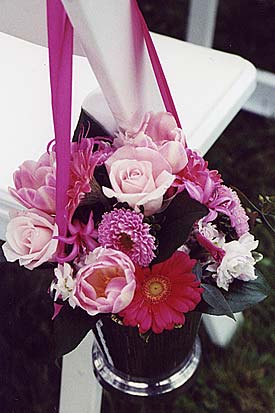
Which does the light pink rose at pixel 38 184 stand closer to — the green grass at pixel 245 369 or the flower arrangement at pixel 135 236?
the flower arrangement at pixel 135 236

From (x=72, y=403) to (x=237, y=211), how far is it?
36 centimetres

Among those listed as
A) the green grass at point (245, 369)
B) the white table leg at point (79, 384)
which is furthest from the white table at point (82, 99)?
the green grass at point (245, 369)

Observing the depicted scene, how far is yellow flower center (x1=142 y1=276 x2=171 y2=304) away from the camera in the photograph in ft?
2.65

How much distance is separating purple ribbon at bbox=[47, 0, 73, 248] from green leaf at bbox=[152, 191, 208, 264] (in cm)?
10

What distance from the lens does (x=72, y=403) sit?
1.07m

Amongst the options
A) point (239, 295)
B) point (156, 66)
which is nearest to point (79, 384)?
point (239, 295)

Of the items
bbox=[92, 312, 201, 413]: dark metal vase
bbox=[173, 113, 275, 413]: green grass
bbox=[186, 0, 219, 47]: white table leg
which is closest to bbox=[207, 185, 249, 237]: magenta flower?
bbox=[92, 312, 201, 413]: dark metal vase

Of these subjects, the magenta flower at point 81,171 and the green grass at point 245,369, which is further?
the green grass at point 245,369

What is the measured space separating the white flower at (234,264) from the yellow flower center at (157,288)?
63 millimetres

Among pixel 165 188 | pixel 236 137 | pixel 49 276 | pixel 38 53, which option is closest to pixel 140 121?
pixel 165 188

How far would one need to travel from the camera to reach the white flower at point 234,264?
84 cm

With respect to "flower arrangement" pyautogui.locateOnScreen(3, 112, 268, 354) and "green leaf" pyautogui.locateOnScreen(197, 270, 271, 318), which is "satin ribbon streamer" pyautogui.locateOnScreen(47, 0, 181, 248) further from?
"green leaf" pyautogui.locateOnScreen(197, 270, 271, 318)

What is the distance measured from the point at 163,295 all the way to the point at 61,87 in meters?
0.22

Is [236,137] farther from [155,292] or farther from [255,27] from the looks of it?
[155,292]
